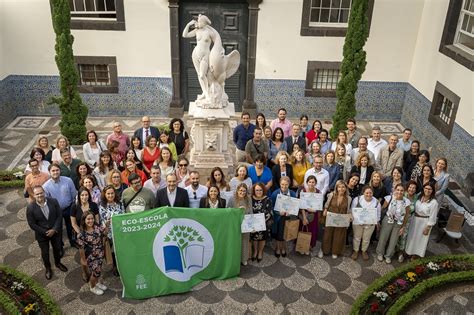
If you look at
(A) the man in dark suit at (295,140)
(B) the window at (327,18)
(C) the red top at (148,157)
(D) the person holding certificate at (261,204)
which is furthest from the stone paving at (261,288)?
(B) the window at (327,18)

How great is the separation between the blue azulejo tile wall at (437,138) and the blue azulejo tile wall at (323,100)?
0.45 m

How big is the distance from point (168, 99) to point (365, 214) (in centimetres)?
908

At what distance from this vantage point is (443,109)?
13.7m

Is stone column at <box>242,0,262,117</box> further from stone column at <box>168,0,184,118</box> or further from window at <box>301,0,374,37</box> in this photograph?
stone column at <box>168,0,184,118</box>

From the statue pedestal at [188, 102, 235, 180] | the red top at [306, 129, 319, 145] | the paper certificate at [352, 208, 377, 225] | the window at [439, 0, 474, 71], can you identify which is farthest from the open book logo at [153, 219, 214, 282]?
the window at [439, 0, 474, 71]

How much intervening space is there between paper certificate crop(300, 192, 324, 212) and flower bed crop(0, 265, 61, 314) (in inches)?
177

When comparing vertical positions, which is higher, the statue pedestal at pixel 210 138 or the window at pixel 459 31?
the window at pixel 459 31

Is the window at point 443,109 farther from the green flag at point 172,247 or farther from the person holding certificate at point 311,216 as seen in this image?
the green flag at point 172,247

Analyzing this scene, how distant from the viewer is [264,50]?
1500cm

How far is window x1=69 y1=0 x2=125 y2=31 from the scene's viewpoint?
1439 centimetres

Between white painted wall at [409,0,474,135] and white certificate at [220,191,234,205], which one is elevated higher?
white painted wall at [409,0,474,135]

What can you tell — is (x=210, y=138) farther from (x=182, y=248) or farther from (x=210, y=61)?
(x=182, y=248)

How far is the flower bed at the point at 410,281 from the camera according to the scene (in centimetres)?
774

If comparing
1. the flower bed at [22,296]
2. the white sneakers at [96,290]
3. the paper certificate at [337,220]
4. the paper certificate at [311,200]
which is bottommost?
the white sneakers at [96,290]
